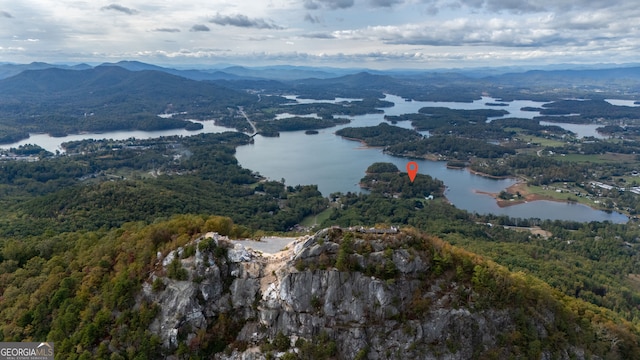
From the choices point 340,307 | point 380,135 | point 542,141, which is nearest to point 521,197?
point 380,135

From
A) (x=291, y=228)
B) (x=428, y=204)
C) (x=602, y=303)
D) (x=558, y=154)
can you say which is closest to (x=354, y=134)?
(x=558, y=154)

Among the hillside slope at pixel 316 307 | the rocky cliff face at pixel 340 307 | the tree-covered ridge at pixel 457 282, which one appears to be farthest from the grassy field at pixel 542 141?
the rocky cliff face at pixel 340 307

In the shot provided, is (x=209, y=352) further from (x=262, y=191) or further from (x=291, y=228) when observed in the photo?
(x=262, y=191)

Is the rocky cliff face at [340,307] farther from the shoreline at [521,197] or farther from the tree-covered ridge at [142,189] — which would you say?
the shoreline at [521,197]

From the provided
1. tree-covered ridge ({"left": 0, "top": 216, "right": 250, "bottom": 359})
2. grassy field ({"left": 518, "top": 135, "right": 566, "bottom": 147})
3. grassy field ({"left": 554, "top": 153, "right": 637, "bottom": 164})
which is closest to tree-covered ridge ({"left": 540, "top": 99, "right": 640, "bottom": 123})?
grassy field ({"left": 518, "top": 135, "right": 566, "bottom": 147})

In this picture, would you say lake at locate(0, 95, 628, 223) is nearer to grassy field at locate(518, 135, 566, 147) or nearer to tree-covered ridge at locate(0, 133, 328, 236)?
tree-covered ridge at locate(0, 133, 328, 236)

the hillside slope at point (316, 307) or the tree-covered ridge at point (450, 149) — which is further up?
the hillside slope at point (316, 307)
